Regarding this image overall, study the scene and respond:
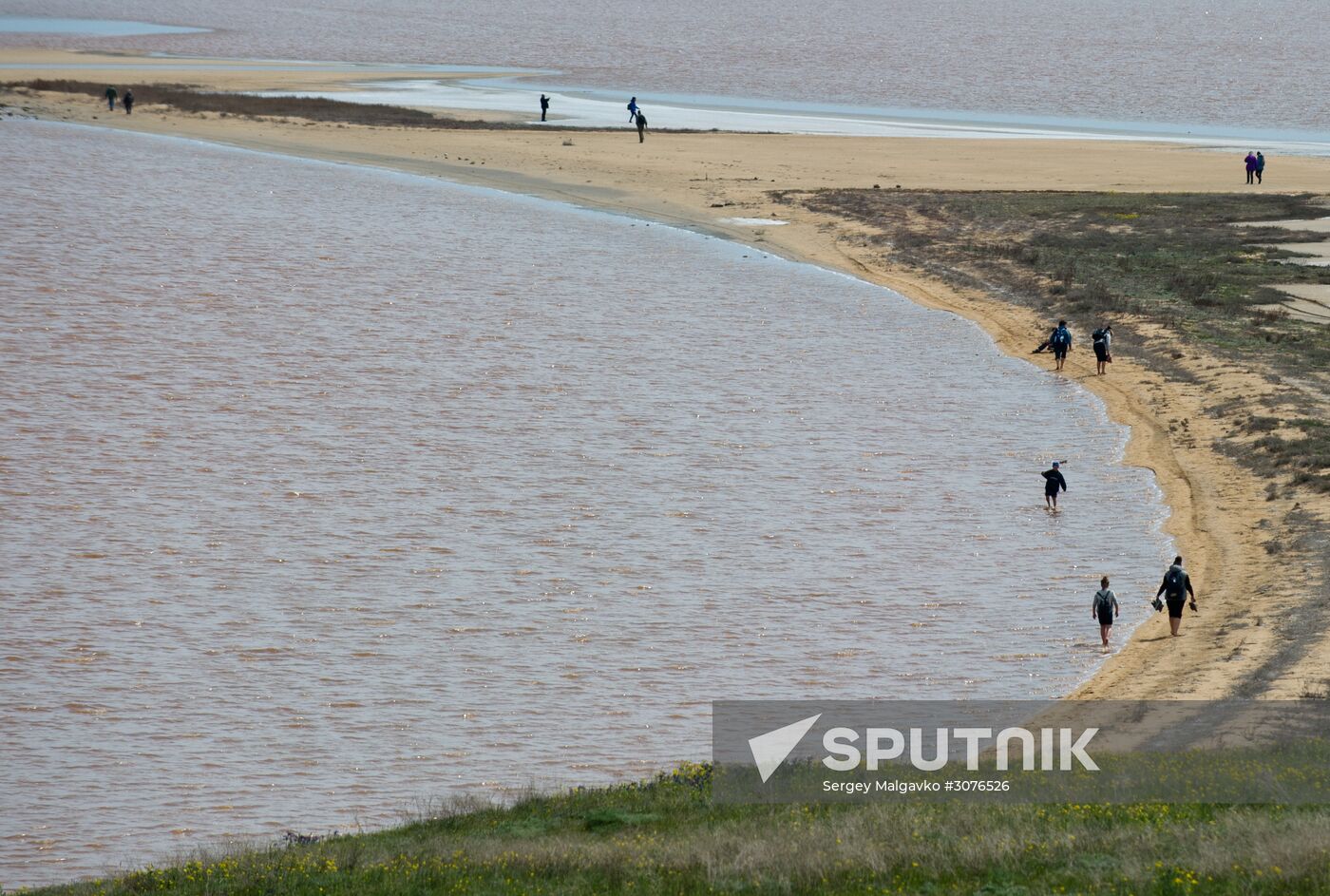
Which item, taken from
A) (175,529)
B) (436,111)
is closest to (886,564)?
(175,529)

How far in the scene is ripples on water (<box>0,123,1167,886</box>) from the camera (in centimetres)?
2012

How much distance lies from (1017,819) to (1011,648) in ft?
28.1

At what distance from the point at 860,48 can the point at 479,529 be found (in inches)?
4698

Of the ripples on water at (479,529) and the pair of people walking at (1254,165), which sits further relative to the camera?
the pair of people walking at (1254,165)

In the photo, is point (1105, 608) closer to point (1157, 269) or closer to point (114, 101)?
point (1157, 269)

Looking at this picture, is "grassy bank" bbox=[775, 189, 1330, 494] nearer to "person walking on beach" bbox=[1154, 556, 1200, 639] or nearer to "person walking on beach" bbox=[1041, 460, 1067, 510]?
"person walking on beach" bbox=[1041, 460, 1067, 510]

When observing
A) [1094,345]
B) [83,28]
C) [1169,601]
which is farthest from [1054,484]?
[83,28]

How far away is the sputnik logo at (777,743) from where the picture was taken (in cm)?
1870

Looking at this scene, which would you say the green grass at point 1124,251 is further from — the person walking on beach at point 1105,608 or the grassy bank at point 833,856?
the grassy bank at point 833,856

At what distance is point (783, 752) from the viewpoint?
19250 millimetres

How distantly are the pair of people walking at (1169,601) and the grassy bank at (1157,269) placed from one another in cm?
737

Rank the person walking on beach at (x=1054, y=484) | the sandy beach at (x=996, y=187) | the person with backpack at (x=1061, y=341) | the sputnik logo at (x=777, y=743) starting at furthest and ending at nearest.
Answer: the person with backpack at (x=1061, y=341)
the person walking on beach at (x=1054, y=484)
the sandy beach at (x=996, y=187)
the sputnik logo at (x=777, y=743)

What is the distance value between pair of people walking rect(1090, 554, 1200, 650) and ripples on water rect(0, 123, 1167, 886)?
647 mm

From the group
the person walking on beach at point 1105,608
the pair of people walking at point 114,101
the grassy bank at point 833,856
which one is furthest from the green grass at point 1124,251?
the pair of people walking at point 114,101
